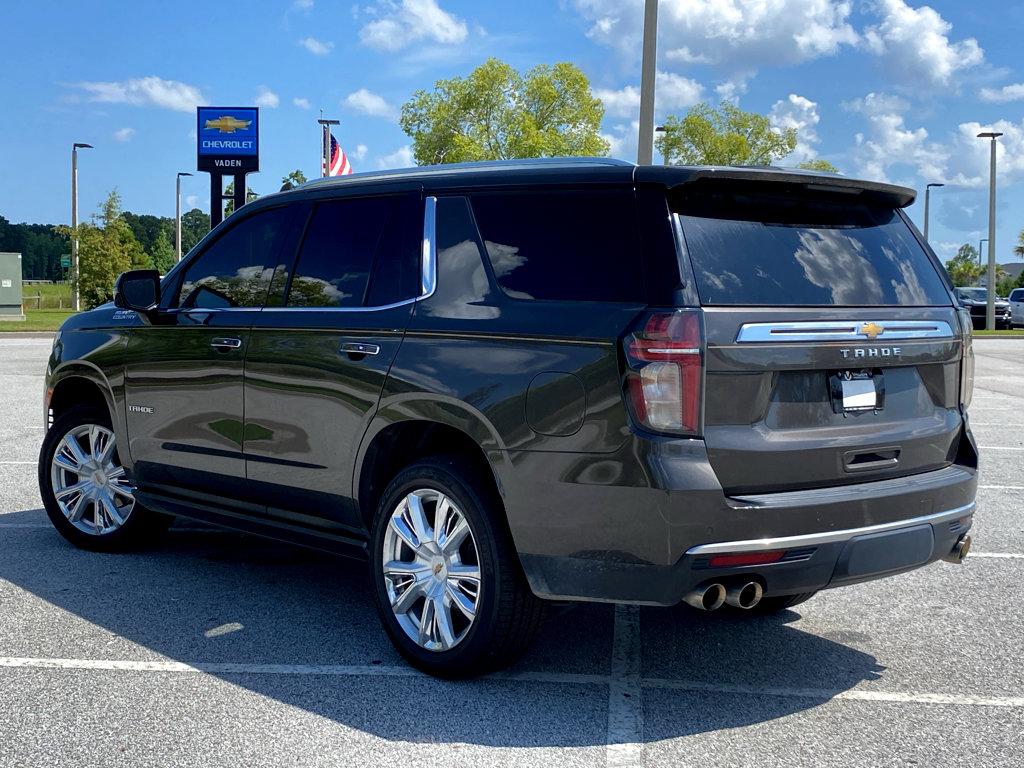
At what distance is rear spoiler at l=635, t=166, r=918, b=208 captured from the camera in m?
3.95

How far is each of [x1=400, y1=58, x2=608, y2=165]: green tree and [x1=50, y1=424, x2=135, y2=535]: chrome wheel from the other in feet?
158

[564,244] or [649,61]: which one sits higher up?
[649,61]

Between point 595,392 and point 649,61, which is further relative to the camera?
point 649,61

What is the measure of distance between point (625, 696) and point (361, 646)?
3.88ft

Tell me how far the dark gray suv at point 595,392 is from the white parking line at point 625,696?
438mm

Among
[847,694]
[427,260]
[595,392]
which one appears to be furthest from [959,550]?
[427,260]

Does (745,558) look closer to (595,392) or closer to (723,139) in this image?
(595,392)

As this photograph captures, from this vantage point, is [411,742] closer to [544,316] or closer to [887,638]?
[544,316]

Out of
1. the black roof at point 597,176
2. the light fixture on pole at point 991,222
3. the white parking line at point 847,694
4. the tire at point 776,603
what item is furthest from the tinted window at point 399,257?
the light fixture on pole at point 991,222

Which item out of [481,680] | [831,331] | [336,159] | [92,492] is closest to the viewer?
[831,331]

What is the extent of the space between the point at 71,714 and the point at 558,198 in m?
2.47

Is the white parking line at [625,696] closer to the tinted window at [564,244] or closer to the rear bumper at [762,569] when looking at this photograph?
the rear bumper at [762,569]

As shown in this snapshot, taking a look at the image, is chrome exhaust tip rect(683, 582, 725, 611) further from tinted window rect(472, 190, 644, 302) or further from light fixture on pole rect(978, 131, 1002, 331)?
light fixture on pole rect(978, 131, 1002, 331)

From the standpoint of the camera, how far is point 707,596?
389 cm
